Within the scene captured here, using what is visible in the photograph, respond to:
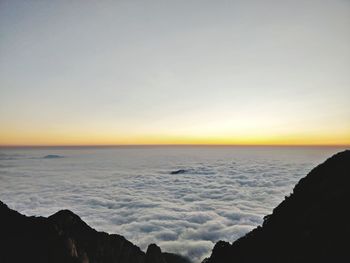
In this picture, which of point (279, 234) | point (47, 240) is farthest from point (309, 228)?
point (47, 240)

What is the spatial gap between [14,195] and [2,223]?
387ft

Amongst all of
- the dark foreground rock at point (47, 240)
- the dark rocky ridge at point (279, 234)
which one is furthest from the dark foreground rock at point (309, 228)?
the dark foreground rock at point (47, 240)

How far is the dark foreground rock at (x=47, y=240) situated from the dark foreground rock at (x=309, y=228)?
11132 mm

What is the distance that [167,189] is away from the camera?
123062mm

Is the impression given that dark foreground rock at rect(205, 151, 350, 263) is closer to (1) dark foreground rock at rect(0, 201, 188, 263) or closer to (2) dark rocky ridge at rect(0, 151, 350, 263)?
(2) dark rocky ridge at rect(0, 151, 350, 263)

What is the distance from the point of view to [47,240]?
16.8 m

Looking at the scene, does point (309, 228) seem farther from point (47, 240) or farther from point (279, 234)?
point (47, 240)

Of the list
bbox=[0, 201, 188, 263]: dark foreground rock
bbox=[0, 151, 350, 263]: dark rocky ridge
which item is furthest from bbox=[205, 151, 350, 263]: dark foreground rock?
bbox=[0, 201, 188, 263]: dark foreground rock

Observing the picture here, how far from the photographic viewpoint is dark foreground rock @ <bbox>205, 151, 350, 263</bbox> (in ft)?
29.0

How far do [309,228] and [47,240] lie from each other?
1749 cm

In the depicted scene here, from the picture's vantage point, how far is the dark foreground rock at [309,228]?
29.0 ft

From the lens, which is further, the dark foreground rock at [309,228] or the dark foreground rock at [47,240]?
the dark foreground rock at [47,240]

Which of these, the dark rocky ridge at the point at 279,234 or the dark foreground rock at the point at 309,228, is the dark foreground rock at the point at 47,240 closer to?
the dark rocky ridge at the point at 279,234

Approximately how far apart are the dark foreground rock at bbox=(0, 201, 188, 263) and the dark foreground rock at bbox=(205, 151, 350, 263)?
1113 centimetres
